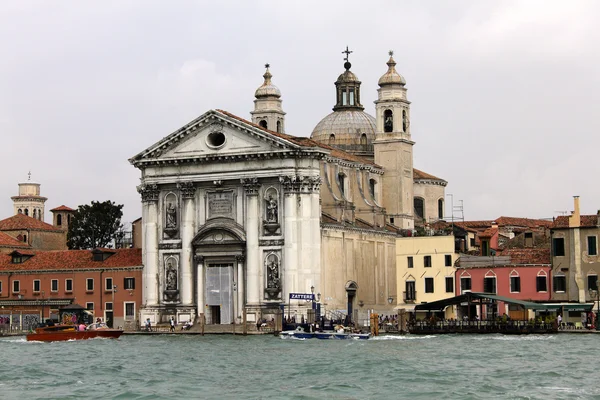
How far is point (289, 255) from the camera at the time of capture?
76500 mm

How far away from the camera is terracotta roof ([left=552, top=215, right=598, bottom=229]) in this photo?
75312 mm

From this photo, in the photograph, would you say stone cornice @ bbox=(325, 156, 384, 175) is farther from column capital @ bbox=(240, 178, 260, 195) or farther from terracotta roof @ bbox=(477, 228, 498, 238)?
column capital @ bbox=(240, 178, 260, 195)

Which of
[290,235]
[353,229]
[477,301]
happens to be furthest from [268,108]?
[477,301]

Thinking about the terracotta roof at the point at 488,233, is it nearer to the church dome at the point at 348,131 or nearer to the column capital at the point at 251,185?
the church dome at the point at 348,131

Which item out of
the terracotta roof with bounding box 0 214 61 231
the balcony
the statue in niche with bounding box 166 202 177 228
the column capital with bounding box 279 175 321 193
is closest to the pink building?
the balcony

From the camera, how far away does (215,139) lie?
78812 millimetres

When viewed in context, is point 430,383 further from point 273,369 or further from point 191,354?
point 191,354

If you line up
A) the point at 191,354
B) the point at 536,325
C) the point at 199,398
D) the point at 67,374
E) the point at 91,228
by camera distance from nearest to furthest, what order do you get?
the point at 199,398 < the point at 67,374 < the point at 191,354 < the point at 536,325 < the point at 91,228

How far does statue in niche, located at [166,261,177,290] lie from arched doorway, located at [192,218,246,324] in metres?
1.26

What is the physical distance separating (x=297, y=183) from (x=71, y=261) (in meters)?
15.3

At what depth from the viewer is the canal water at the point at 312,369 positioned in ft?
146

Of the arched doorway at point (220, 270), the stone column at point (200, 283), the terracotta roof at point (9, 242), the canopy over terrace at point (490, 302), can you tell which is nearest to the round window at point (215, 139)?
the arched doorway at point (220, 270)

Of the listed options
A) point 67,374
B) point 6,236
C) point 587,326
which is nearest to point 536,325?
point 587,326

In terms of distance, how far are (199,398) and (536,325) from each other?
95.5 feet
